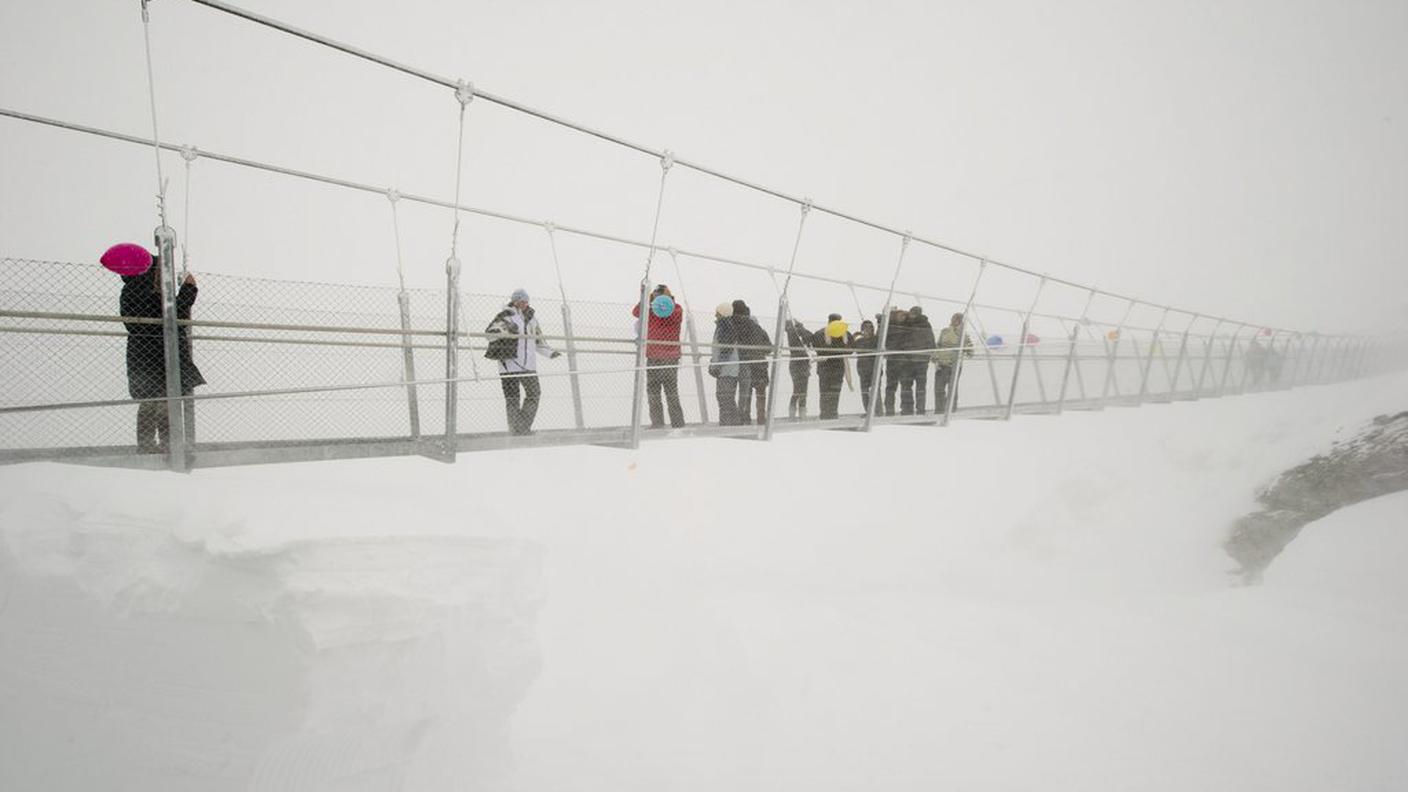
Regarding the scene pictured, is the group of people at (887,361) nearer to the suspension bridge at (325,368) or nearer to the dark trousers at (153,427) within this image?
the suspension bridge at (325,368)

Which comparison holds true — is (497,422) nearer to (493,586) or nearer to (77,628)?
(493,586)

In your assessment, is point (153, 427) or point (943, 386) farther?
point (943, 386)

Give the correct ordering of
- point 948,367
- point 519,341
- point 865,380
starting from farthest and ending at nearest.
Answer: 1. point 948,367
2. point 865,380
3. point 519,341

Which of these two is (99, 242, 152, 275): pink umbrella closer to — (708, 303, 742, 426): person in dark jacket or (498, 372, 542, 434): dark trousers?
(498, 372, 542, 434): dark trousers

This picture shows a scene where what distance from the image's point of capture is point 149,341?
344cm

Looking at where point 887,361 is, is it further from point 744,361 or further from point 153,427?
point 153,427

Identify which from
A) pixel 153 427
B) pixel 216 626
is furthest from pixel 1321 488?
pixel 153 427

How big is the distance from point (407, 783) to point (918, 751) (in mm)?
6058

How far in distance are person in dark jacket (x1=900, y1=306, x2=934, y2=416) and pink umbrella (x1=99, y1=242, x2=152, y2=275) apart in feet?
22.6

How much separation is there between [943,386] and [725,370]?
378cm

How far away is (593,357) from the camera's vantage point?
5.93 m

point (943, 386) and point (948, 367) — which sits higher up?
point (948, 367)

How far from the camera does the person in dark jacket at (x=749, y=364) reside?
591cm

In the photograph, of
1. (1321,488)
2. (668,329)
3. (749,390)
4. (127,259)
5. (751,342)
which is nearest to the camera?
(127,259)
